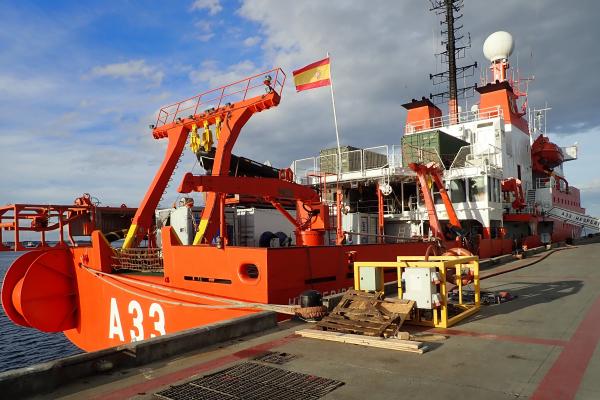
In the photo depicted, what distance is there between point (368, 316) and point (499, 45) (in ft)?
113

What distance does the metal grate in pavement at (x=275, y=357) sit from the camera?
5.77 metres

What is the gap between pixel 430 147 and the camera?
2441 cm

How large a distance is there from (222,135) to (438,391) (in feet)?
38.9

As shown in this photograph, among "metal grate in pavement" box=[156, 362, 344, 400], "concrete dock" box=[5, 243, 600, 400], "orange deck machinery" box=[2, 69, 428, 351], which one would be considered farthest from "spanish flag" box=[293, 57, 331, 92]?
"metal grate in pavement" box=[156, 362, 344, 400]

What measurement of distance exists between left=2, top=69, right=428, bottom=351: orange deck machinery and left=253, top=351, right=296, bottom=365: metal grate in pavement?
6.43 feet

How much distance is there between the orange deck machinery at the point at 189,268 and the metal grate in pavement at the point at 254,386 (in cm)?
290

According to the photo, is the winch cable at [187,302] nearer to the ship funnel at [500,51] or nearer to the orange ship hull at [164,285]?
the orange ship hull at [164,285]

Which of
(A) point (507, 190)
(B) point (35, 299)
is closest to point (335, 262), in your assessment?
(B) point (35, 299)

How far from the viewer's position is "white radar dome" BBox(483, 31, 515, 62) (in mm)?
34844

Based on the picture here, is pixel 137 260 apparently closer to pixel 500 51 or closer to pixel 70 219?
pixel 70 219

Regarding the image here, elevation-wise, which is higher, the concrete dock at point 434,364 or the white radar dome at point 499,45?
the white radar dome at point 499,45

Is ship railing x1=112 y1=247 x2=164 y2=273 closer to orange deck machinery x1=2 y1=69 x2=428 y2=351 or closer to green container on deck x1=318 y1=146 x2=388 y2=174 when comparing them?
orange deck machinery x1=2 y1=69 x2=428 y2=351

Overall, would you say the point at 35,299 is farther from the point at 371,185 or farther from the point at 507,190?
the point at 507,190

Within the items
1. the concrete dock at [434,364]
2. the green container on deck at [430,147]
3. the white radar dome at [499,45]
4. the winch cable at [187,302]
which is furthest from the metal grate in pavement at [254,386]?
the white radar dome at [499,45]
